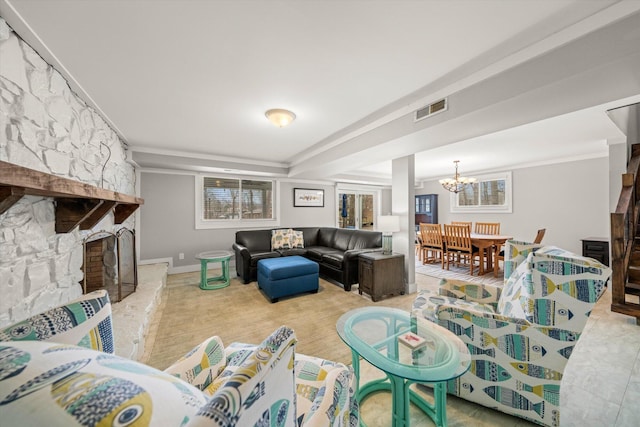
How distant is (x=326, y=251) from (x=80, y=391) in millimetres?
4126

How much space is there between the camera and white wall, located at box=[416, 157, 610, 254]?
458cm

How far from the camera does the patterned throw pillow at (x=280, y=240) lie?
4.55m

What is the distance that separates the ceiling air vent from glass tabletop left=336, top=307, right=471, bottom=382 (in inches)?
69.6

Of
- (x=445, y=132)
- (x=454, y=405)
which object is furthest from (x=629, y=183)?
(x=454, y=405)

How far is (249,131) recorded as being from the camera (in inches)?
126

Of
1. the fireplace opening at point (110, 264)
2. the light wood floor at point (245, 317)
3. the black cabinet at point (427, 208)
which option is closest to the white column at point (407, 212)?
the light wood floor at point (245, 317)

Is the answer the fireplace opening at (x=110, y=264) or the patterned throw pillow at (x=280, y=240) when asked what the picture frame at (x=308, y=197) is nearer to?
the patterned throw pillow at (x=280, y=240)

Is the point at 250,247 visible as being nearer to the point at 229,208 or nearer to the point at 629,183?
the point at 229,208

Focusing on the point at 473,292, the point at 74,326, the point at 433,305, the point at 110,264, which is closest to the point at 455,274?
the point at 473,292

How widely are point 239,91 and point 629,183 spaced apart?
15.5ft

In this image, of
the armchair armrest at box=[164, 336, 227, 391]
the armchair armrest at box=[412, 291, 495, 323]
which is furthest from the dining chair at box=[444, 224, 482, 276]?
the armchair armrest at box=[164, 336, 227, 391]

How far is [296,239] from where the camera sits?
4.75 m

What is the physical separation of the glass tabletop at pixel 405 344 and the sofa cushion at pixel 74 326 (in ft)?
3.82

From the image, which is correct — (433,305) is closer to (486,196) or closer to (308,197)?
(308,197)
